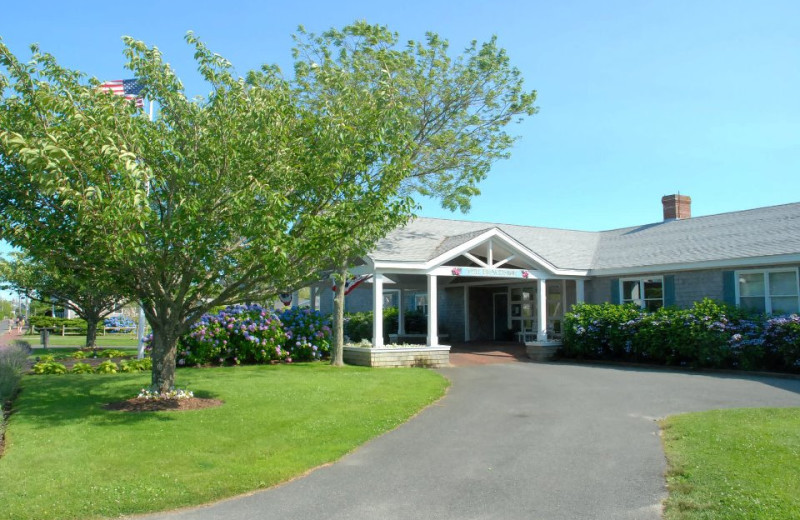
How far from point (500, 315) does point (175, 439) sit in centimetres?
1927

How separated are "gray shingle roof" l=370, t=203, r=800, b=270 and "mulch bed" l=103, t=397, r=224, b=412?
7.14 metres

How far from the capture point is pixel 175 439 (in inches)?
333

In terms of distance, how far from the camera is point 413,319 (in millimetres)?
27875

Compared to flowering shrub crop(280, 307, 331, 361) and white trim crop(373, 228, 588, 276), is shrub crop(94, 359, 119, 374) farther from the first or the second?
white trim crop(373, 228, 588, 276)

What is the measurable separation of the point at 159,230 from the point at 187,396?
3426 millimetres

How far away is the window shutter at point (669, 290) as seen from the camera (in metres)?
19.7

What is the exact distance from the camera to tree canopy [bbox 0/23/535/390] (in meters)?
8.50

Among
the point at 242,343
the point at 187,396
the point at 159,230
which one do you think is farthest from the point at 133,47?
the point at 242,343

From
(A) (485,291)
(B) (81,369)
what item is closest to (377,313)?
(B) (81,369)

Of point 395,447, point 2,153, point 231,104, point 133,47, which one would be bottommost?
point 395,447

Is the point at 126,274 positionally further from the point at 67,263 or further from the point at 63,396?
the point at 63,396

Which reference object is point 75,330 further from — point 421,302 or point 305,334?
point 305,334

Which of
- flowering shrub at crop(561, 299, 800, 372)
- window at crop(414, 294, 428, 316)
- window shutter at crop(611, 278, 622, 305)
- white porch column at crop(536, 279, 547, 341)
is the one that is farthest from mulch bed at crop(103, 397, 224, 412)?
window at crop(414, 294, 428, 316)

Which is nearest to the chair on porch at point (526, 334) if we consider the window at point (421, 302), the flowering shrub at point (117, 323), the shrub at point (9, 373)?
the window at point (421, 302)
